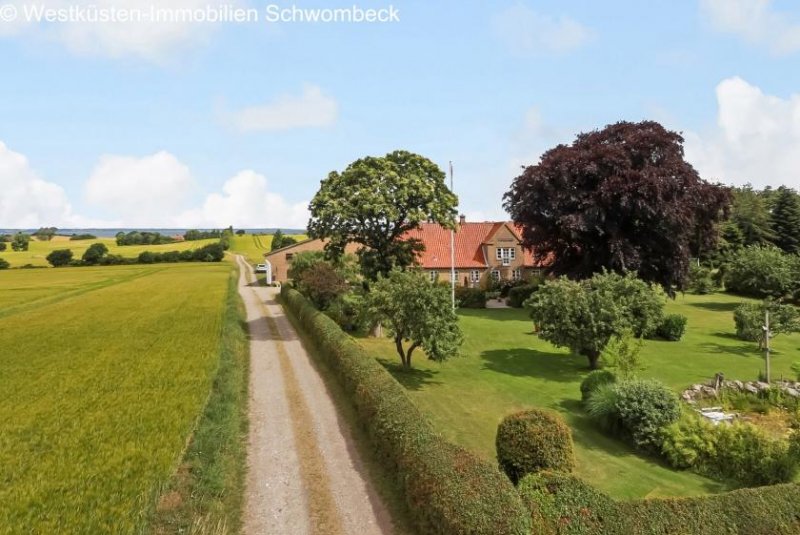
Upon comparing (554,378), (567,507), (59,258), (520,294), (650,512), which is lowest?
(554,378)

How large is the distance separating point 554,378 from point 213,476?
20.7m

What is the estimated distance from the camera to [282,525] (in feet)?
41.2

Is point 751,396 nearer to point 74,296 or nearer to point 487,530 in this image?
point 487,530

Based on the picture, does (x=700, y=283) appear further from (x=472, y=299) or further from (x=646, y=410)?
(x=646, y=410)

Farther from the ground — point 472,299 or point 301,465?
point 472,299

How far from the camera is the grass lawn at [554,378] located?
17.2m

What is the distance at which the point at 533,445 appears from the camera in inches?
578

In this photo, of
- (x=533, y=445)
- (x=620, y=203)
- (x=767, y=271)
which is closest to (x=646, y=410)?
(x=533, y=445)

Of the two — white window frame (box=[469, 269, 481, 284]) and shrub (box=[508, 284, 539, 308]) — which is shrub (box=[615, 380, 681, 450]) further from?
white window frame (box=[469, 269, 481, 284])

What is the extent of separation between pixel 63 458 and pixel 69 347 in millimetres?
17759

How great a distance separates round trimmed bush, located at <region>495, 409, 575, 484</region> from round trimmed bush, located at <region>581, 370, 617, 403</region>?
9132 mm

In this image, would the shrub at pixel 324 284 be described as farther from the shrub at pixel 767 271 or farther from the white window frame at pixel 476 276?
the shrub at pixel 767 271

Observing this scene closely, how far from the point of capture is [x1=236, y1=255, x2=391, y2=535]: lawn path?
12836mm

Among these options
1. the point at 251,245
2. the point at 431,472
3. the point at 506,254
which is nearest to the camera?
the point at 431,472
